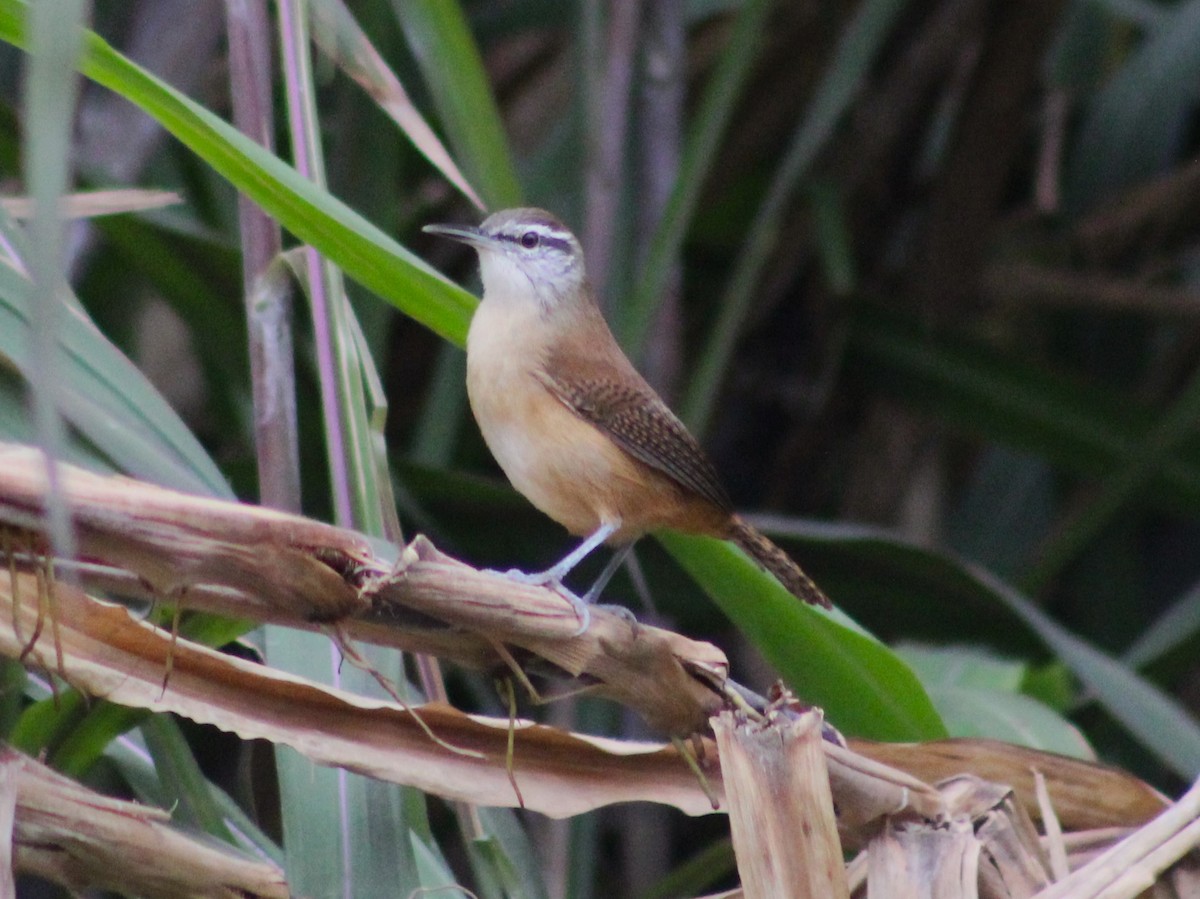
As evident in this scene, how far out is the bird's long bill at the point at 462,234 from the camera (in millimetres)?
2515

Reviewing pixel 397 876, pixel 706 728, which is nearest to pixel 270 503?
pixel 397 876

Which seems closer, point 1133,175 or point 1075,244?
point 1133,175

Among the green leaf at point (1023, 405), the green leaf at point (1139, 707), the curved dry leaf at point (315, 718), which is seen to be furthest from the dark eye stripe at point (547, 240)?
the curved dry leaf at point (315, 718)

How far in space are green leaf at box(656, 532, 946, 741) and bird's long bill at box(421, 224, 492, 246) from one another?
35.1 inches

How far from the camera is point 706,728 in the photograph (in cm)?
138

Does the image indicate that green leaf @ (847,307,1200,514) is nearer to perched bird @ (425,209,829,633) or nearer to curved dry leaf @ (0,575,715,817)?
perched bird @ (425,209,829,633)

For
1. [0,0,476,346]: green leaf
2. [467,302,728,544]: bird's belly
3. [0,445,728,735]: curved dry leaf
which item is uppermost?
[467,302,728,544]: bird's belly

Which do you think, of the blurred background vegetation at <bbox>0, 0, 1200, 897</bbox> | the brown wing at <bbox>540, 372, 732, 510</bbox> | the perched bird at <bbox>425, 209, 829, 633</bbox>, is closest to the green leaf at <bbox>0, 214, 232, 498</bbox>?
the blurred background vegetation at <bbox>0, 0, 1200, 897</bbox>

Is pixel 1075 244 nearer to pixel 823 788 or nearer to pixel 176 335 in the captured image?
pixel 176 335

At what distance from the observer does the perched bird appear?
7.11 ft

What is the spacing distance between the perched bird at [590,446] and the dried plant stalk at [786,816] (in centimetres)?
77

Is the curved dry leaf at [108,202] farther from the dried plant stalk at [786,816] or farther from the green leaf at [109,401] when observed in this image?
the dried plant stalk at [786,816]

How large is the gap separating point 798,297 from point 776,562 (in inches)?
88.4

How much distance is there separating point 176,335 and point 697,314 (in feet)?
4.82
